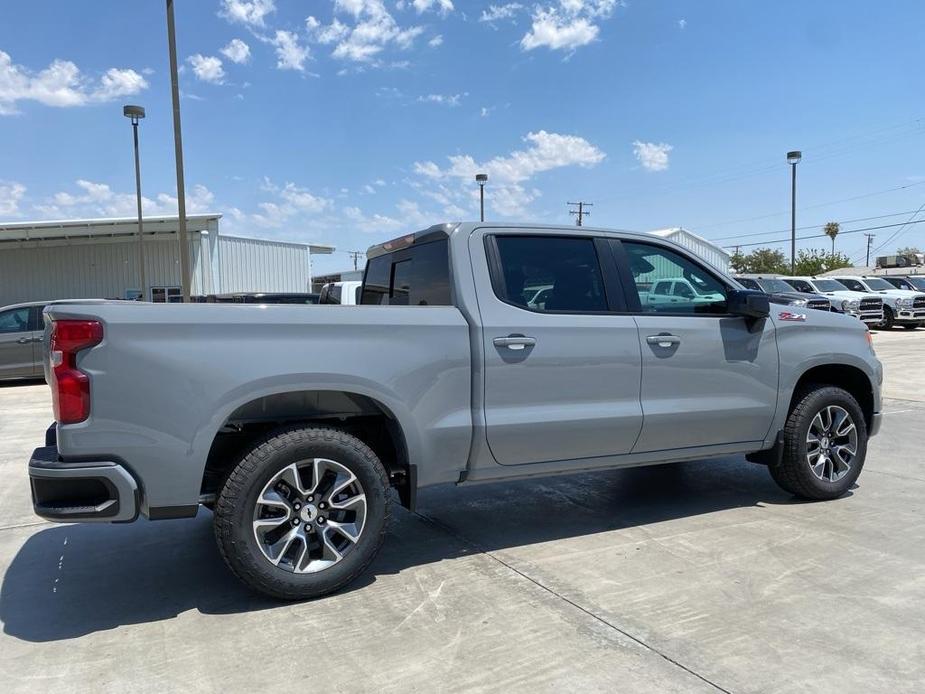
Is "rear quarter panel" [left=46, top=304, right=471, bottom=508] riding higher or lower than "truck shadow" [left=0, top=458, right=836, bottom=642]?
higher

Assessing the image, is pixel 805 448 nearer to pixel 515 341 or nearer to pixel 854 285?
pixel 515 341

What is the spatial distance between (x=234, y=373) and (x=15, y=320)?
12.1 m

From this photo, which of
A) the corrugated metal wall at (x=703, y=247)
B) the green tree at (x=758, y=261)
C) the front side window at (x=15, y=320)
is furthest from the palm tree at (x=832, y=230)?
the front side window at (x=15, y=320)

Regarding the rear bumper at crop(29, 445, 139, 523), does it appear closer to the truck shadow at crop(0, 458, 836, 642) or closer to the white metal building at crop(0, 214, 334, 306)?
the truck shadow at crop(0, 458, 836, 642)

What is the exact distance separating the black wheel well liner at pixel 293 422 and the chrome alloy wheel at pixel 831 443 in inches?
118

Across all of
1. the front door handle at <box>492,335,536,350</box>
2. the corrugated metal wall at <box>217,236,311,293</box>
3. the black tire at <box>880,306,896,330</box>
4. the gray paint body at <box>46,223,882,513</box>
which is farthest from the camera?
the corrugated metal wall at <box>217,236,311,293</box>

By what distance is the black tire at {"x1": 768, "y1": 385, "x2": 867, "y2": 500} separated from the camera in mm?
4996

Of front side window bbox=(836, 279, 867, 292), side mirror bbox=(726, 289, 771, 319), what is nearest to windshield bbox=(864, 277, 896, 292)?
front side window bbox=(836, 279, 867, 292)

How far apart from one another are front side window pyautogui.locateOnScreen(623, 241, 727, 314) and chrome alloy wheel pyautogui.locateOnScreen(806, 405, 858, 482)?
120cm

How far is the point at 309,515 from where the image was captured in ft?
11.8

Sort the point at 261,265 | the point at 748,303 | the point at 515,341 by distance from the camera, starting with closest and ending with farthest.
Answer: the point at 515,341
the point at 748,303
the point at 261,265

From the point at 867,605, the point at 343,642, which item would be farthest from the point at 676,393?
the point at 343,642

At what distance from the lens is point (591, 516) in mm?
4973

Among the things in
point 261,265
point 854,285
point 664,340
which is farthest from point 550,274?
point 261,265
